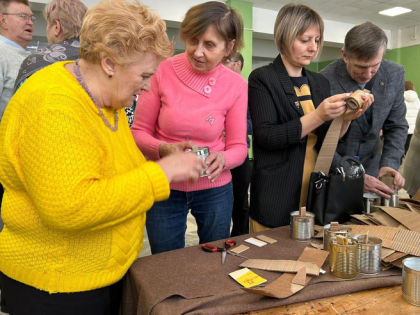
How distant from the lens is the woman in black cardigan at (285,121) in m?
1.44

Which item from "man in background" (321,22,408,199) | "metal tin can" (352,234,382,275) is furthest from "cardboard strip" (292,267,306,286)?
"man in background" (321,22,408,199)

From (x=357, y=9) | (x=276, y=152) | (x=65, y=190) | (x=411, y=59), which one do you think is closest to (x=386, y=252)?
(x=276, y=152)

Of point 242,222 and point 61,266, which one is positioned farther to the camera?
point 242,222

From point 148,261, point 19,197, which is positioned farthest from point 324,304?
point 19,197

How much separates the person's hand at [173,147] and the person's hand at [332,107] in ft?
1.59

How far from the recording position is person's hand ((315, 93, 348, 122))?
133cm

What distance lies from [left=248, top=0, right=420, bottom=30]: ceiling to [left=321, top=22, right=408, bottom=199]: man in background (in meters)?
5.32

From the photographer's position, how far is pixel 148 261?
3.59ft

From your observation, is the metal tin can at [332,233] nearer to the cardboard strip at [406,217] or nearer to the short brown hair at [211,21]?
the cardboard strip at [406,217]

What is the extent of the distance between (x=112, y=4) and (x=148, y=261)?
2.28 ft

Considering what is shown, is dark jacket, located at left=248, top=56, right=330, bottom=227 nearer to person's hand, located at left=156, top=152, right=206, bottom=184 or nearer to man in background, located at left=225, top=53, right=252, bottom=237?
person's hand, located at left=156, top=152, right=206, bottom=184

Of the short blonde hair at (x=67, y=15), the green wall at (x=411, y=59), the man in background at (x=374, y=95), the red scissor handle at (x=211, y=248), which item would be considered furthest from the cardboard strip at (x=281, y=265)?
the green wall at (x=411, y=59)

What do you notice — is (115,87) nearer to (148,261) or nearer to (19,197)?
(19,197)

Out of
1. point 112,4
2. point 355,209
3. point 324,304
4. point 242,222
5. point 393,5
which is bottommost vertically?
point 242,222
